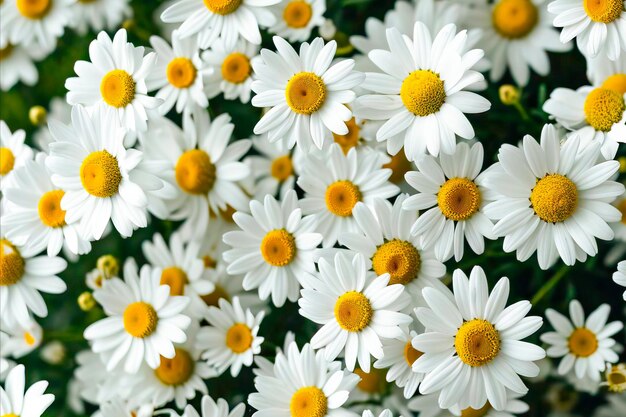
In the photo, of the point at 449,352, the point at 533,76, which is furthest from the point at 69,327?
the point at 533,76

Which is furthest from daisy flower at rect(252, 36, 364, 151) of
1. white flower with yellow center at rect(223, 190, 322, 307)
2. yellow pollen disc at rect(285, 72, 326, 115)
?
white flower with yellow center at rect(223, 190, 322, 307)

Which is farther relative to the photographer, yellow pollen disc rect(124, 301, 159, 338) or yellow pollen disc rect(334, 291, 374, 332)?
yellow pollen disc rect(124, 301, 159, 338)

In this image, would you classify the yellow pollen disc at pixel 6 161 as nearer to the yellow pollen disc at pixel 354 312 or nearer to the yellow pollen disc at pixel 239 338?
the yellow pollen disc at pixel 239 338

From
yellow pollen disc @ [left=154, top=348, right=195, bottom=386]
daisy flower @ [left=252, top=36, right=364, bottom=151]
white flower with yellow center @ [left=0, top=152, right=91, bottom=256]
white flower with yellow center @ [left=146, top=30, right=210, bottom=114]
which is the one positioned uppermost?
daisy flower @ [left=252, top=36, right=364, bottom=151]

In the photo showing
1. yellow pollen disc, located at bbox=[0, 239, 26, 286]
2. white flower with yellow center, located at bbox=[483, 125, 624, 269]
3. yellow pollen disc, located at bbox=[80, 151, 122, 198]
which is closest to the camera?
white flower with yellow center, located at bbox=[483, 125, 624, 269]

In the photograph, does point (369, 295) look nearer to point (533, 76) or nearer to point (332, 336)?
point (332, 336)

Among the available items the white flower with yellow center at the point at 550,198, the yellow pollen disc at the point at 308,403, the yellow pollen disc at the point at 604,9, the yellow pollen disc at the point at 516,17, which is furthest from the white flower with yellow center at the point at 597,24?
the yellow pollen disc at the point at 308,403

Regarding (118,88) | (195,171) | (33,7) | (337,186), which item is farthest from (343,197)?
(33,7)

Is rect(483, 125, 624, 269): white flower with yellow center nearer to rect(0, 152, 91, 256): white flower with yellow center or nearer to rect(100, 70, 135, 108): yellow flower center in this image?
rect(100, 70, 135, 108): yellow flower center
